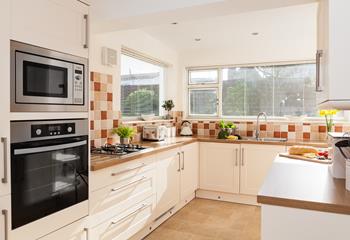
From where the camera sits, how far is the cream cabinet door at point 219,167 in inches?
151

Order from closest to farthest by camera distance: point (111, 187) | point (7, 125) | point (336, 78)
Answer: point (336, 78) < point (7, 125) < point (111, 187)

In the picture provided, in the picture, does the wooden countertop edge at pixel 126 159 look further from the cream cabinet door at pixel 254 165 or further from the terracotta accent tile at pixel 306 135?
the terracotta accent tile at pixel 306 135

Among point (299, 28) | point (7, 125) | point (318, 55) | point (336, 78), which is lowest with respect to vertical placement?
point (7, 125)

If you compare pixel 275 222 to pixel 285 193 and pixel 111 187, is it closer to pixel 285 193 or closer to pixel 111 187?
pixel 285 193

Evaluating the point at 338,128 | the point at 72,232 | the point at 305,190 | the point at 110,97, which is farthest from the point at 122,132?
the point at 338,128

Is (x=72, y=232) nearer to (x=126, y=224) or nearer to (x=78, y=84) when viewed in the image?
(x=126, y=224)

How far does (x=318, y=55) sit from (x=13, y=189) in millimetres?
1815

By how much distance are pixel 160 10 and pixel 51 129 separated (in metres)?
1.17

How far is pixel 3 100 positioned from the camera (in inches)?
52.8

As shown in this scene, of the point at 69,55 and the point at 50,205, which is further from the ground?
the point at 69,55

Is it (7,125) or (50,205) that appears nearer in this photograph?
(7,125)

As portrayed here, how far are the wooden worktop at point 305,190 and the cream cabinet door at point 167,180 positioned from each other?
1315 millimetres

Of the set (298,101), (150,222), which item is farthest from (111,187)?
(298,101)

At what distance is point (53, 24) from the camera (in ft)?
5.37
